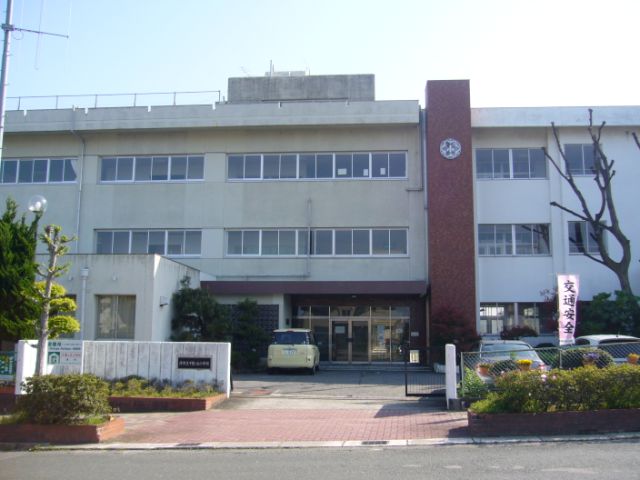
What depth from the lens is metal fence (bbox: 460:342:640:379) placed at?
13.8 metres

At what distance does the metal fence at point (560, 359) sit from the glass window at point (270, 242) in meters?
14.9

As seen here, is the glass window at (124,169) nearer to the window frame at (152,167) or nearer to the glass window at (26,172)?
the window frame at (152,167)

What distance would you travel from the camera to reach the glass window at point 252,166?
29.2 meters

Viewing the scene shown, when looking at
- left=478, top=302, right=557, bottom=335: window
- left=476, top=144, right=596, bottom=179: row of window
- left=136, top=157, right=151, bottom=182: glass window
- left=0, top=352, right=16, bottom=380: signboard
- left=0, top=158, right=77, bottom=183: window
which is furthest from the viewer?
left=0, top=158, right=77, bottom=183: window

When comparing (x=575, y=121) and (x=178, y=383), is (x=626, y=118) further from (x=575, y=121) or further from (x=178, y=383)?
(x=178, y=383)

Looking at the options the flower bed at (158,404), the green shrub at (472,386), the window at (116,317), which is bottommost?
the flower bed at (158,404)

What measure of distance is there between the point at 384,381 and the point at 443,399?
217 inches

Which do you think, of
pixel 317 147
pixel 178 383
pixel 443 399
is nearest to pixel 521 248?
pixel 317 147

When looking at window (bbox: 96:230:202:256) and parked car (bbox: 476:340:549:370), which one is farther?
window (bbox: 96:230:202:256)

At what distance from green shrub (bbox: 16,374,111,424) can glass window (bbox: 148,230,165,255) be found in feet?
56.4

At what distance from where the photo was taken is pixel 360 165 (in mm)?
28922

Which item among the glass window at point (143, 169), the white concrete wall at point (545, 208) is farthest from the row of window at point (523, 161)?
the glass window at point (143, 169)

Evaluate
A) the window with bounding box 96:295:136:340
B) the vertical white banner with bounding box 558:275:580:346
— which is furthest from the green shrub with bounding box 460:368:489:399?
the window with bounding box 96:295:136:340

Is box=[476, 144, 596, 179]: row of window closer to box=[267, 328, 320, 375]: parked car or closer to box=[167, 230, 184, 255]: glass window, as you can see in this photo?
box=[267, 328, 320, 375]: parked car
